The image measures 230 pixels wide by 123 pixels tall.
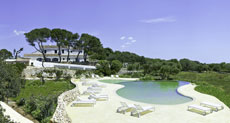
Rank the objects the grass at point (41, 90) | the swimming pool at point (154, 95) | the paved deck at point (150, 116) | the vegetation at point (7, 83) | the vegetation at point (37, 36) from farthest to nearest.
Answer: the vegetation at point (37, 36), the grass at point (41, 90), the swimming pool at point (154, 95), the vegetation at point (7, 83), the paved deck at point (150, 116)

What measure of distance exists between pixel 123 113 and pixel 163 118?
200 cm

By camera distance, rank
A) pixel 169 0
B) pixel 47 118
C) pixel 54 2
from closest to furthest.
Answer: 1. pixel 47 118
2. pixel 169 0
3. pixel 54 2

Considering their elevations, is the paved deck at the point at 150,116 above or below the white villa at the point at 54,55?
below

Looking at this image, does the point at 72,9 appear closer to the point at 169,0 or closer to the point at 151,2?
the point at 151,2

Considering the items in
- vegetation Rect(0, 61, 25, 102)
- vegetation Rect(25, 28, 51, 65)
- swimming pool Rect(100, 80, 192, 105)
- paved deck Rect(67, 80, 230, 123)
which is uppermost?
vegetation Rect(25, 28, 51, 65)

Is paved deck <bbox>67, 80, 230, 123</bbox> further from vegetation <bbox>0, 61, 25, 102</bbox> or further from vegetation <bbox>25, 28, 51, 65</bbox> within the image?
vegetation <bbox>25, 28, 51, 65</bbox>

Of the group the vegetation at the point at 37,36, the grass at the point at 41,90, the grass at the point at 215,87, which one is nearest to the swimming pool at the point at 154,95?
the grass at the point at 215,87

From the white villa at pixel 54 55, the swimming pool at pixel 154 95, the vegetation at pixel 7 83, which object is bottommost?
the swimming pool at pixel 154 95

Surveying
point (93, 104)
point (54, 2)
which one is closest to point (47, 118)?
point (93, 104)

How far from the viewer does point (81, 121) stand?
299 inches

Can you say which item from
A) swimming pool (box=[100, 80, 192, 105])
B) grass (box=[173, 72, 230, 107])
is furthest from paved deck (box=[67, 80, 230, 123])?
grass (box=[173, 72, 230, 107])

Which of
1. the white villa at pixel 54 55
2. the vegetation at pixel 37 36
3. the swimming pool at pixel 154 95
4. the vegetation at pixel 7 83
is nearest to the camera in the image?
the vegetation at pixel 7 83

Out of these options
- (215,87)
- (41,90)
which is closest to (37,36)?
(41,90)

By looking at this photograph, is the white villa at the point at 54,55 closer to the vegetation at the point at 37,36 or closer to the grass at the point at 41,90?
the vegetation at the point at 37,36
